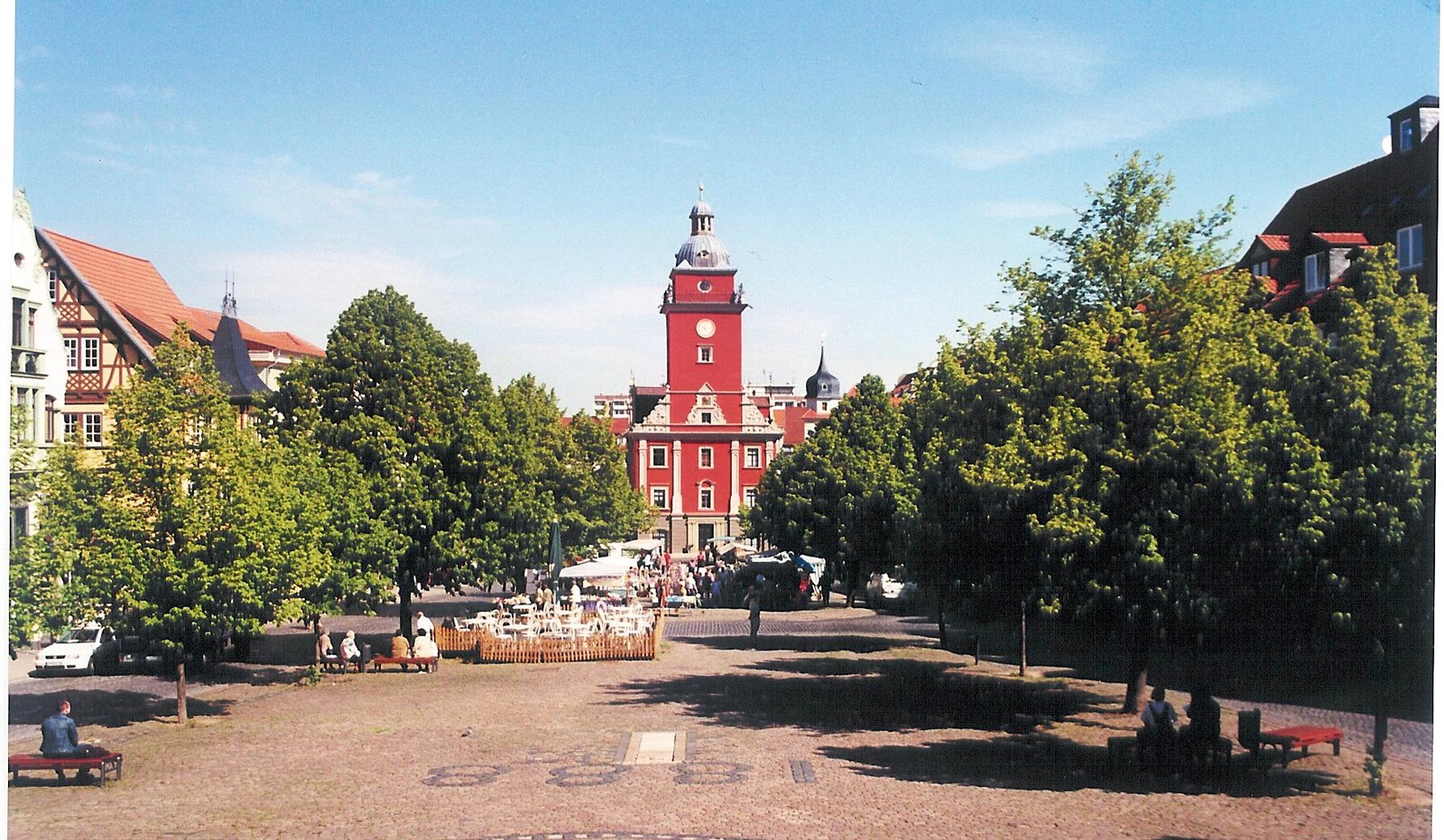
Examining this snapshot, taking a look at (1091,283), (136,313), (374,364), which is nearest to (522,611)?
(374,364)

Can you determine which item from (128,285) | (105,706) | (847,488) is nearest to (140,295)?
(128,285)

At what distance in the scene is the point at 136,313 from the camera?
33969mm

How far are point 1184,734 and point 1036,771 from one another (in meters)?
2.08

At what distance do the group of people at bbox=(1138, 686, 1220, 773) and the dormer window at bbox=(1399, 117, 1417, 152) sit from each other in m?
14.1

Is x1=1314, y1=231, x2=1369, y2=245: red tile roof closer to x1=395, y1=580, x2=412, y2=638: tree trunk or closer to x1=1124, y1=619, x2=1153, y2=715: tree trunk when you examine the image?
x1=1124, y1=619, x2=1153, y2=715: tree trunk

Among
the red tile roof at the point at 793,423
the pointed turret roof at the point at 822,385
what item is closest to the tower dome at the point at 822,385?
the pointed turret roof at the point at 822,385

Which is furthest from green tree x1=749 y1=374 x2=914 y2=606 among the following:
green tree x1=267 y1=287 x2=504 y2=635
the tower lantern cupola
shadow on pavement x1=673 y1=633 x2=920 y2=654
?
the tower lantern cupola

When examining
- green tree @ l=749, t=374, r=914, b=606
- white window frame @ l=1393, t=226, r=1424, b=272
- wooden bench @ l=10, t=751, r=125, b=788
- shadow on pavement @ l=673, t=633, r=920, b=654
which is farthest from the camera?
green tree @ l=749, t=374, r=914, b=606

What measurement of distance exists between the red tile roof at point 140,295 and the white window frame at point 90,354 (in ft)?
3.32

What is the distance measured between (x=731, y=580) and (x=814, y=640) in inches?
658

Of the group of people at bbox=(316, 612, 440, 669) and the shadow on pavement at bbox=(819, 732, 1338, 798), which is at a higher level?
the group of people at bbox=(316, 612, 440, 669)

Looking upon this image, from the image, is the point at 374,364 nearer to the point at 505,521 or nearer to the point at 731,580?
the point at 505,521

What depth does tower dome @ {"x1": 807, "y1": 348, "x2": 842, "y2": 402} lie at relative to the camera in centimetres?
17000

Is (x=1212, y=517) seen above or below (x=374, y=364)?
below
